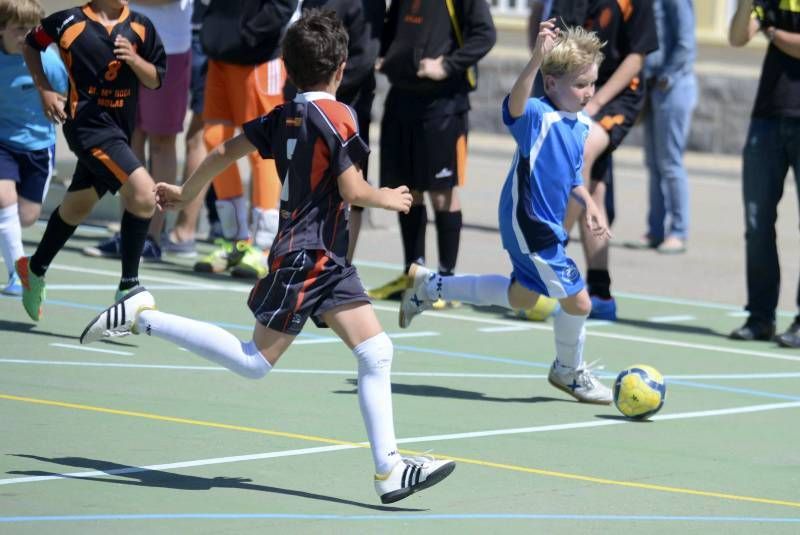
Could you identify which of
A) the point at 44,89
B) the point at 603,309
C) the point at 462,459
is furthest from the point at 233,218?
the point at 462,459

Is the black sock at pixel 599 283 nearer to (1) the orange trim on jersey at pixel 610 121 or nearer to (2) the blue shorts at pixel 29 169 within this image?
(1) the orange trim on jersey at pixel 610 121

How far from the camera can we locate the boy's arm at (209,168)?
248 inches

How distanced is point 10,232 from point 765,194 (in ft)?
14.9

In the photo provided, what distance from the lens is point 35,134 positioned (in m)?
9.83

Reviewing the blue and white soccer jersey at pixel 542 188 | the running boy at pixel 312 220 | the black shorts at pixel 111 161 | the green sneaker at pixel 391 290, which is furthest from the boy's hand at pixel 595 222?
the green sneaker at pixel 391 290

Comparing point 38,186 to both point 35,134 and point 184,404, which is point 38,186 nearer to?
point 35,134

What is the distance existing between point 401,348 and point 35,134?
8.04 feet

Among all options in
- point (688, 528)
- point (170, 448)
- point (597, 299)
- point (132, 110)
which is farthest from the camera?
point (597, 299)

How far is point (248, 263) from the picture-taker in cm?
1150

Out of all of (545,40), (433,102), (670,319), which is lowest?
(670,319)

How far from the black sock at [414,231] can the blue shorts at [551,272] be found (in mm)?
2971

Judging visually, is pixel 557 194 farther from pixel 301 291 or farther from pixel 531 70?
pixel 301 291

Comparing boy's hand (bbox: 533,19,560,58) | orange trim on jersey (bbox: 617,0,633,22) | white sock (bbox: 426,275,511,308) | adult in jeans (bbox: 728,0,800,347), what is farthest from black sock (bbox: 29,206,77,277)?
adult in jeans (bbox: 728,0,800,347)

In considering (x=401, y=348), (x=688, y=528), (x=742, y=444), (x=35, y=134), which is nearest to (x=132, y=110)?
(x=35, y=134)
